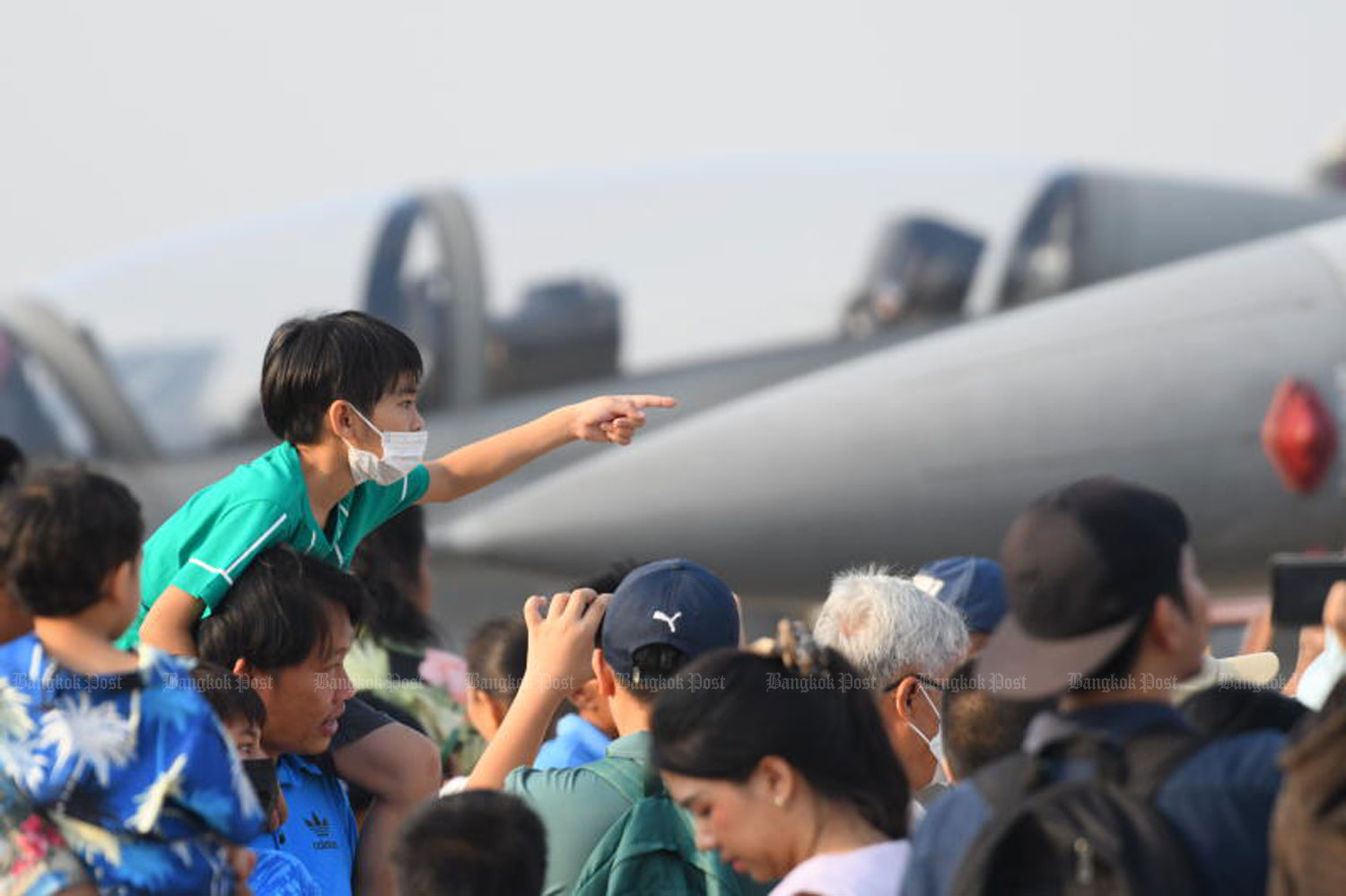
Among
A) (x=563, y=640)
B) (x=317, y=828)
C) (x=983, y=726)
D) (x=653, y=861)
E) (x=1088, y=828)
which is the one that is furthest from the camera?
(x=317, y=828)

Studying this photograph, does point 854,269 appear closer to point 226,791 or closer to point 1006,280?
point 1006,280

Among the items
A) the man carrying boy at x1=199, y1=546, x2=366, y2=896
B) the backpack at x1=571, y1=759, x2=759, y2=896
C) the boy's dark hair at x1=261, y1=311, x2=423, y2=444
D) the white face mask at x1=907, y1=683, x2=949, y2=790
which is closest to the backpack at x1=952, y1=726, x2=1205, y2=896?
the backpack at x1=571, y1=759, x2=759, y2=896

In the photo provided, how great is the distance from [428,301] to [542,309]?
70 centimetres

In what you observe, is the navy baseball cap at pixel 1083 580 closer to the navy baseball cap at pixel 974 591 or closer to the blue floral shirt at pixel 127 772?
the blue floral shirt at pixel 127 772

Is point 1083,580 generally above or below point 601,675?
above

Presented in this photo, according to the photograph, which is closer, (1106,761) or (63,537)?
(1106,761)

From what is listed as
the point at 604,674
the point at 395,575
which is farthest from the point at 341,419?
the point at 395,575

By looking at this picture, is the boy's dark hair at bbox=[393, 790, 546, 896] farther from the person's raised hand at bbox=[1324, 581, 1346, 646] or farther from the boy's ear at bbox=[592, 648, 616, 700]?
the person's raised hand at bbox=[1324, 581, 1346, 646]

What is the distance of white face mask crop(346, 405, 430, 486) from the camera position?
3.95 m

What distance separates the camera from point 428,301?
421 inches

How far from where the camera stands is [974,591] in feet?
14.3

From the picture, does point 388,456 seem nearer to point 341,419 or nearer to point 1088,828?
point 341,419

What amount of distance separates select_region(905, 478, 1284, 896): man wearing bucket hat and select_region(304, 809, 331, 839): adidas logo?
1.74m

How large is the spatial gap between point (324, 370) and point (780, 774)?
163cm
